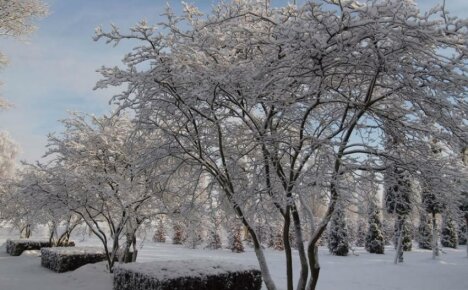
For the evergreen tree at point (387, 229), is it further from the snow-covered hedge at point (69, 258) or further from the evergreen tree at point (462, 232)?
the snow-covered hedge at point (69, 258)

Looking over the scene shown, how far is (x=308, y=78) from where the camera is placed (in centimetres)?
486

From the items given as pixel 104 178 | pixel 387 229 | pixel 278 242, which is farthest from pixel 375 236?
pixel 104 178

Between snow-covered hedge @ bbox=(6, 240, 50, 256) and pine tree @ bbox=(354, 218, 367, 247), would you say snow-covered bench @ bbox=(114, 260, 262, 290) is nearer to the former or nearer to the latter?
snow-covered hedge @ bbox=(6, 240, 50, 256)

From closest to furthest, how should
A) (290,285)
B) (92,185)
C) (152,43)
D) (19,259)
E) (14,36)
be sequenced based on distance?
(152,43) < (290,285) < (92,185) < (14,36) < (19,259)

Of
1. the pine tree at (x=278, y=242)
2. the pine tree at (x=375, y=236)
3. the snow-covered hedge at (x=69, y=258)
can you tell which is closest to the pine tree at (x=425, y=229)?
the snow-covered hedge at (x=69, y=258)

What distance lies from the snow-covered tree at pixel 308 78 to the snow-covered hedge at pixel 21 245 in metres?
14.3

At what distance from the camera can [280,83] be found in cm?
456

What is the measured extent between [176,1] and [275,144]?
2.40 metres

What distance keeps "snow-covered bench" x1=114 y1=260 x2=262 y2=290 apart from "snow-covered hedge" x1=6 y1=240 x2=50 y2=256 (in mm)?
11101

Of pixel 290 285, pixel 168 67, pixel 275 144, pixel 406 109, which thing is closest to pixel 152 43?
pixel 168 67

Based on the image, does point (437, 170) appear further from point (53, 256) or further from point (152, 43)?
Result: point (53, 256)

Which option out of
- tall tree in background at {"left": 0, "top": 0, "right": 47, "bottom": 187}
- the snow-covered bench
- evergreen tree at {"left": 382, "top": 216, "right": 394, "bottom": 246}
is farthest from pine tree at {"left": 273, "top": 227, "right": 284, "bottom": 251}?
tall tree in background at {"left": 0, "top": 0, "right": 47, "bottom": 187}

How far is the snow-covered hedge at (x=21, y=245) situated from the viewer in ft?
57.5

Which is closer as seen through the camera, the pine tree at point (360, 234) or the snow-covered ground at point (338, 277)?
the snow-covered ground at point (338, 277)
